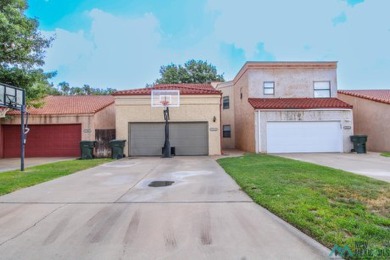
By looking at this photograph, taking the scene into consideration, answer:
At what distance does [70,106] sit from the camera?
769 inches

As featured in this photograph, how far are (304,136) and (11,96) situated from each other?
16034 mm

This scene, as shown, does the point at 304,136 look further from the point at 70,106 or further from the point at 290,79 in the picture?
the point at 70,106

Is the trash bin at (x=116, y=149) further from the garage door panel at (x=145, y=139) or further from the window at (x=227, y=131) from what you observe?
the window at (x=227, y=131)

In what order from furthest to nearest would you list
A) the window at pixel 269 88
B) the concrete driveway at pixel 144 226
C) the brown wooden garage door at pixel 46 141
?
1. the window at pixel 269 88
2. the brown wooden garage door at pixel 46 141
3. the concrete driveway at pixel 144 226

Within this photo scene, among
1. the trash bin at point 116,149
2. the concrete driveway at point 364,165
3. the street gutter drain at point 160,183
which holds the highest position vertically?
the trash bin at point 116,149

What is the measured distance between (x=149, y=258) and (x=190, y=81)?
3523cm

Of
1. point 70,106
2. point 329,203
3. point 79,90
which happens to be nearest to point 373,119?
point 329,203

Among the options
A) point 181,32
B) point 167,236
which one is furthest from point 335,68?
point 167,236

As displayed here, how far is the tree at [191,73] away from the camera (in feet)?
122

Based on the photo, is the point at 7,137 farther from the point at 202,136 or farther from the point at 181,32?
the point at 181,32

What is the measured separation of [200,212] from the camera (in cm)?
457

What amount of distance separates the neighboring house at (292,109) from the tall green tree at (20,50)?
1277 centimetres

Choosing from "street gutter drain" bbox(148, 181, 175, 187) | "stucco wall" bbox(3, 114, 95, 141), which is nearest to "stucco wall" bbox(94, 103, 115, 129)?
"stucco wall" bbox(3, 114, 95, 141)

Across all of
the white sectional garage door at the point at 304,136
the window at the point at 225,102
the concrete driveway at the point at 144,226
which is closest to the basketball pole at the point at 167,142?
the white sectional garage door at the point at 304,136
